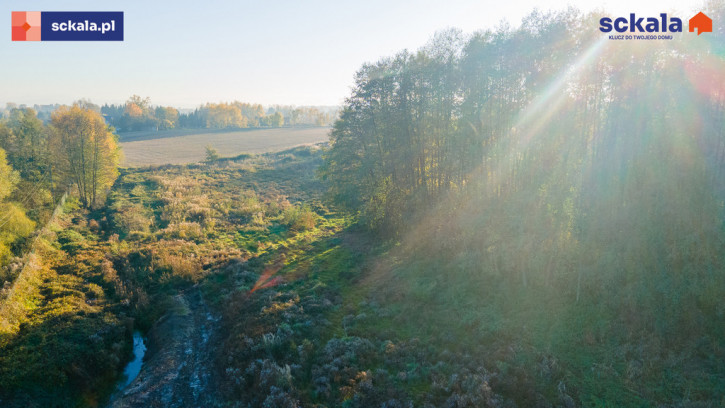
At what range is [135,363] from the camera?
16844 millimetres

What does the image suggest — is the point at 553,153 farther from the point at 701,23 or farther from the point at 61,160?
the point at 61,160

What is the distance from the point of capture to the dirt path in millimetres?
13617

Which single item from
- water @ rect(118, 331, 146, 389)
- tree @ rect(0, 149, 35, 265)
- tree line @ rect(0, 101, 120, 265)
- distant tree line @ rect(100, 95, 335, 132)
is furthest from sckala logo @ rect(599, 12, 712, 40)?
distant tree line @ rect(100, 95, 335, 132)

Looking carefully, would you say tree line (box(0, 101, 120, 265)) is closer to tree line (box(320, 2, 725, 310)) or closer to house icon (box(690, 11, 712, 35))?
tree line (box(320, 2, 725, 310))

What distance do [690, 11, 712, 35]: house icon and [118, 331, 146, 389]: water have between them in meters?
33.8

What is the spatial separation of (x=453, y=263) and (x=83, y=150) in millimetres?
40863

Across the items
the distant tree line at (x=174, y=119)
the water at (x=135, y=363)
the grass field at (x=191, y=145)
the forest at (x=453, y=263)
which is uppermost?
the distant tree line at (x=174, y=119)

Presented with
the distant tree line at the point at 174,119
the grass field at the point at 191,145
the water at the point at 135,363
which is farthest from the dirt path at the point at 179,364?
the distant tree line at the point at 174,119

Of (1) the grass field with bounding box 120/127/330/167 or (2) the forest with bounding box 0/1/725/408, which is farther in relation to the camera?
(1) the grass field with bounding box 120/127/330/167

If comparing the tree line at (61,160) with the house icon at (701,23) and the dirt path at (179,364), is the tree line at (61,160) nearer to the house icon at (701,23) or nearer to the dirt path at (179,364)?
the dirt path at (179,364)

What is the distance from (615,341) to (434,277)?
906 cm

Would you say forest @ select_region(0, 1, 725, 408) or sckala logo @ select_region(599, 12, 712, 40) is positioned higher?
sckala logo @ select_region(599, 12, 712, 40)

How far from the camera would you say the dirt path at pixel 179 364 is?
1362cm

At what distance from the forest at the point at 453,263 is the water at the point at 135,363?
0.35 meters
